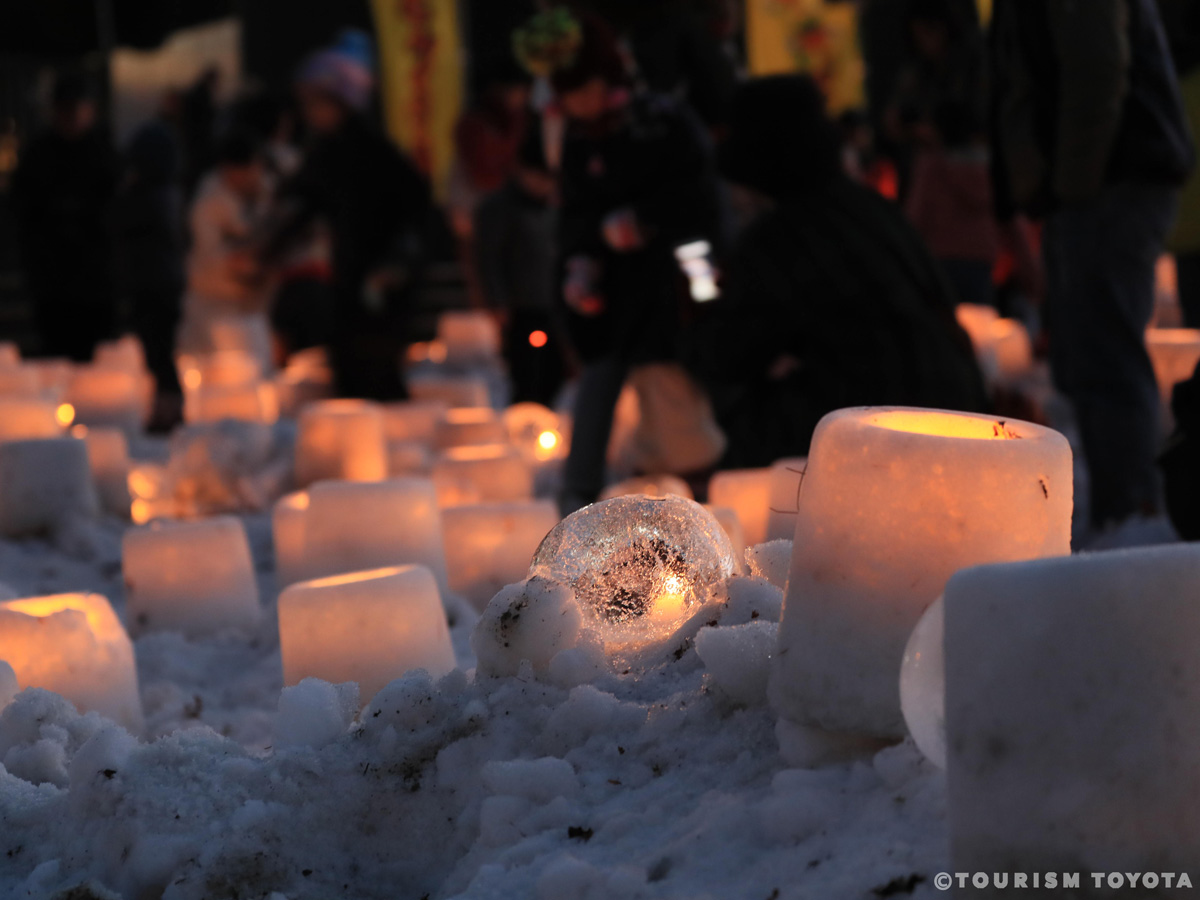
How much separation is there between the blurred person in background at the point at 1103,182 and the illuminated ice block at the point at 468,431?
2197 millimetres

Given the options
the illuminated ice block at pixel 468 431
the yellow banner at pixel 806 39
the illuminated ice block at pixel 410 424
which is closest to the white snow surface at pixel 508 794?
the illuminated ice block at pixel 468 431

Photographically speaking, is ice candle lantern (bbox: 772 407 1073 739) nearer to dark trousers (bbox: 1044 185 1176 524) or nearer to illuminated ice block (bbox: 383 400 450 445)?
dark trousers (bbox: 1044 185 1176 524)

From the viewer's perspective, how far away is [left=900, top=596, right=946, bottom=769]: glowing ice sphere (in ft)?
4.45

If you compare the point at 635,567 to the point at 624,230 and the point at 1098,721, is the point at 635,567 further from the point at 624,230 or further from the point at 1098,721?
the point at 624,230

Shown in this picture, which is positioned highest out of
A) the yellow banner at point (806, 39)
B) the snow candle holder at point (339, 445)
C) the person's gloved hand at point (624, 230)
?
the yellow banner at point (806, 39)

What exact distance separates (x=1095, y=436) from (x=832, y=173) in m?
1.02

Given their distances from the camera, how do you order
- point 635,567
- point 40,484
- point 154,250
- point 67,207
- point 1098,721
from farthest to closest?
1. point 67,207
2. point 154,250
3. point 40,484
4. point 635,567
5. point 1098,721

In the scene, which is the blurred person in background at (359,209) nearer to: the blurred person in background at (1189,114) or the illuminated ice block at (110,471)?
the illuminated ice block at (110,471)

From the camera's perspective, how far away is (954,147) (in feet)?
21.3

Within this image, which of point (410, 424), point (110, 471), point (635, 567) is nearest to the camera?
point (635, 567)

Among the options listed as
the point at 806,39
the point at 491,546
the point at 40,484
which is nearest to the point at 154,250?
the point at 40,484

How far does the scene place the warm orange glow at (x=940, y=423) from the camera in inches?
63.6

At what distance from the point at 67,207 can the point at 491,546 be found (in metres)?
4.64

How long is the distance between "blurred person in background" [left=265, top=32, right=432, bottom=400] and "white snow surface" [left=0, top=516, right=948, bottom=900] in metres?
4.33
